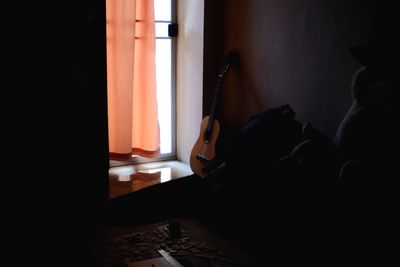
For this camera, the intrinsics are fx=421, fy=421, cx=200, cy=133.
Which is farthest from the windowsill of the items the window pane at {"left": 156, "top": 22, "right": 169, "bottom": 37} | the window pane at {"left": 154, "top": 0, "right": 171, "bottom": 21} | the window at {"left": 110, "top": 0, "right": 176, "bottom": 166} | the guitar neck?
the window pane at {"left": 154, "top": 0, "right": 171, "bottom": 21}

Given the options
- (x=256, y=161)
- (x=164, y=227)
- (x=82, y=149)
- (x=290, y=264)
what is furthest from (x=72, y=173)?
(x=290, y=264)

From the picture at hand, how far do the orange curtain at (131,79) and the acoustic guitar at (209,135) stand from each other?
35cm

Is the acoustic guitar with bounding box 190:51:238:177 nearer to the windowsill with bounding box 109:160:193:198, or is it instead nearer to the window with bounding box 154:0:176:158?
the windowsill with bounding box 109:160:193:198

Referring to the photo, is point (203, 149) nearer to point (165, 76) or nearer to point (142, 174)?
point (142, 174)

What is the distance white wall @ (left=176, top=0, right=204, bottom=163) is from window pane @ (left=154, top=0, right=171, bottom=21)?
0.24 feet

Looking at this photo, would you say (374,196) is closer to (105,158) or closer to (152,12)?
(105,158)

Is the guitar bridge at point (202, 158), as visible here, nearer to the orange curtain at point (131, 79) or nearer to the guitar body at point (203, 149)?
the guitar body at point (203, 149)

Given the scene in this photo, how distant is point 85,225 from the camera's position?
195cm

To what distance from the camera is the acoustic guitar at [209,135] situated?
2627mm

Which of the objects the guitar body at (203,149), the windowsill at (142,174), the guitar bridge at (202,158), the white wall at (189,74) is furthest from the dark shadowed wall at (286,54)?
the windowsill at (142,174)

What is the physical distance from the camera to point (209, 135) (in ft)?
8.68

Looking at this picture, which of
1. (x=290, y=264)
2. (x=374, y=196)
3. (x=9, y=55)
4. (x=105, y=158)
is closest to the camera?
(x=374, y=196)

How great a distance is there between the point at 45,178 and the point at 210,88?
4.38 feet

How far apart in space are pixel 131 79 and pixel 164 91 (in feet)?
1.32
